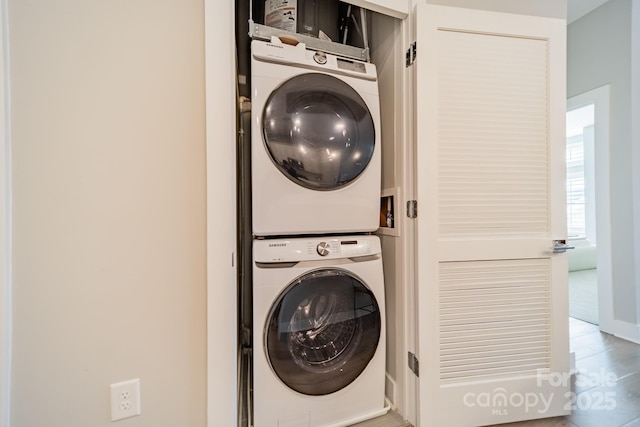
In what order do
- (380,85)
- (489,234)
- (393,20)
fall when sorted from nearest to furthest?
(489,234)
(393,20)
(380,85)

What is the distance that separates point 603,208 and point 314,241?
2.86 meters

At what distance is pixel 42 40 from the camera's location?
76cm

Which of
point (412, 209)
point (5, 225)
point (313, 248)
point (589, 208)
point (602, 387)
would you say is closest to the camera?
point (5, 225)

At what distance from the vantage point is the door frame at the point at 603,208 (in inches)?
88.8

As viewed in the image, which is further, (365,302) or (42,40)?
(365,302)

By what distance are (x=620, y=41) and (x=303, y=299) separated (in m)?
3.43

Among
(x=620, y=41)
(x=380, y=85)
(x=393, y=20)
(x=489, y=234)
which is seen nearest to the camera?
(x=489, y=234)

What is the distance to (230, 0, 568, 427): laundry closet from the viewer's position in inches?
48.0

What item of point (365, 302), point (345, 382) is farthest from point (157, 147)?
point (345, 382)

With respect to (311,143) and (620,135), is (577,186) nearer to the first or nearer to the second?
(620,135)

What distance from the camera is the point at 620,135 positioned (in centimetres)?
219

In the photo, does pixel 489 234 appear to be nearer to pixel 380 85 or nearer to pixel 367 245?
pixel 367 245

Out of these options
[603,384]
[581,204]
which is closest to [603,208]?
[603,384]

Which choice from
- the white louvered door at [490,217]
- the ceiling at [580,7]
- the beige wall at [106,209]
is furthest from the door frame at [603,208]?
the beige wall at [106,209]
